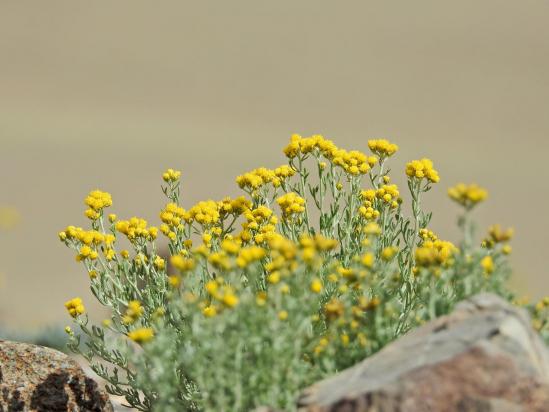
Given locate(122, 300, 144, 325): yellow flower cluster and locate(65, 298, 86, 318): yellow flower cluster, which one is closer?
locate(122, 300, 144, 325): yellow flower cluster

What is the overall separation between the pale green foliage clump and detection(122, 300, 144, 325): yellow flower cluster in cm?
1

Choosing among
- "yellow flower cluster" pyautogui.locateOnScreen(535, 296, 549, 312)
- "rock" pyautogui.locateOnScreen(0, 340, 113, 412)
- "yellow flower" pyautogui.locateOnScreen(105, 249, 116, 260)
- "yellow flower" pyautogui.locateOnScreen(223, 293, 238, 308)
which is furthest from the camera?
"yellow flower" pyautogui.locateOnScreen(105, 249, 116, 260)

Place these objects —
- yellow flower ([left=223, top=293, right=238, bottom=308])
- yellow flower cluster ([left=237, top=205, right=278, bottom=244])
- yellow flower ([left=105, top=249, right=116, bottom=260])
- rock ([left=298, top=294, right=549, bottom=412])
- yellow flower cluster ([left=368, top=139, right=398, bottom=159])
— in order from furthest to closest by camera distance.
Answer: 1. yellow flower cluster ([left=368, top=139, right=398, bottom=159])
2. yellow flower ([left=105, top=249, right=116, bottom=260])
3. yellow flower cluster ([left=237, top=205, right=278, bottom=244])
4. yellow flower ([left=223, top=293, right=238, bottom=308])
5. rock ([left=298, top=294, right=549, bottom=412])

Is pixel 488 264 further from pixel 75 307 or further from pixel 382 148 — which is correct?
pixel 75 307

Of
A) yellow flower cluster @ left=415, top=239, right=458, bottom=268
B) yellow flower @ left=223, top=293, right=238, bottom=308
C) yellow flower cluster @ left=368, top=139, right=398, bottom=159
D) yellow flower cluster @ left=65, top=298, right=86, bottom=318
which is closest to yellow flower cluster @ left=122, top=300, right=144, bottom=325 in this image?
yellow flower cluster @ left=65, top=298, right=86, bottom=318

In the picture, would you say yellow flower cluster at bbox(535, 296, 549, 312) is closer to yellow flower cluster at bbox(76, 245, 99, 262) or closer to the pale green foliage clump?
the pale green foliage clump

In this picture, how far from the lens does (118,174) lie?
22.4 m

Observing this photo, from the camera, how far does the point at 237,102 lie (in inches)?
1267

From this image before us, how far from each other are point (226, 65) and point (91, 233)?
3157cm

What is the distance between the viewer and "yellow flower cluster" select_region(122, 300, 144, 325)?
4296 millimetres

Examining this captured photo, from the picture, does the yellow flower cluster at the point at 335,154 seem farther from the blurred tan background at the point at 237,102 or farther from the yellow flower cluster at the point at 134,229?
the blurred tan background at the point at 237,102

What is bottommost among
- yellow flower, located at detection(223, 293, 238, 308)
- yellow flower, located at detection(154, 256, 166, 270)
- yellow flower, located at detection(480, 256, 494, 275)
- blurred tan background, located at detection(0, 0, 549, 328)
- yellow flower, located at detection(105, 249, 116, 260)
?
yellow flower, located at detection(223, 293, 238, 308)

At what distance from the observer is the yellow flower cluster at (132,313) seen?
4.30 meters

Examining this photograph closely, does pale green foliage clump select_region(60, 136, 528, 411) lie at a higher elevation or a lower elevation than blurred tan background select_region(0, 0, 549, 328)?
lower
